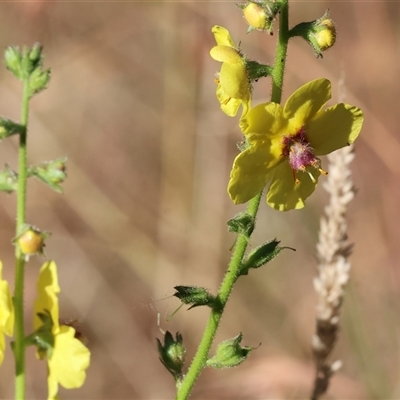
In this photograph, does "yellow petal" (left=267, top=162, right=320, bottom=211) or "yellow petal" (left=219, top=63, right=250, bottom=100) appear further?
"yellow petal" (left=267, top=162, right=320, bottom=211)

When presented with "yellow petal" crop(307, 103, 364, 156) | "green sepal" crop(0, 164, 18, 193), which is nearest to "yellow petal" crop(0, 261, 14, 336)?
"green sepal" crop(0, 164, 18, 193)

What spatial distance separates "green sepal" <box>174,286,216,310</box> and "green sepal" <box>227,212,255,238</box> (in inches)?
7.7

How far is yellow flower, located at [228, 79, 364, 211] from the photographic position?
172 centimetres

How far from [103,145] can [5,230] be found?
1.23 meters

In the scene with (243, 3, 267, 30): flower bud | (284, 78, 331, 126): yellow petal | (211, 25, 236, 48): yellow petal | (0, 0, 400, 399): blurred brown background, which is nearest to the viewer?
(243, 3, 267, 30): flower bud

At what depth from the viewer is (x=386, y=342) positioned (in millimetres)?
5297

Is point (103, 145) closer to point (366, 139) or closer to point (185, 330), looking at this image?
point (185, 330)

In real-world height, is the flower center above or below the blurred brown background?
below

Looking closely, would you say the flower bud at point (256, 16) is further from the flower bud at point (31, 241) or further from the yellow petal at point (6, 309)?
the yellow petal at point (6, 309)

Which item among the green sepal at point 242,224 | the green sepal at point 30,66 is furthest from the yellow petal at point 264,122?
the green sepal at point 30,66

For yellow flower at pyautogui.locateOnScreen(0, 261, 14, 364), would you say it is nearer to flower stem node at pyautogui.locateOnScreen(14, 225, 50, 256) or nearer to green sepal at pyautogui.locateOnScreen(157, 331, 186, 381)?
flower stem node at pyautogui.locateOnScreen(14, 225, 50, 256)

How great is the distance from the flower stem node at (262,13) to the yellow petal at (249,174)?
0.32 meters

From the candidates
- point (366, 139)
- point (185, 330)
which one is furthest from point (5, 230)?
point (366, 139)

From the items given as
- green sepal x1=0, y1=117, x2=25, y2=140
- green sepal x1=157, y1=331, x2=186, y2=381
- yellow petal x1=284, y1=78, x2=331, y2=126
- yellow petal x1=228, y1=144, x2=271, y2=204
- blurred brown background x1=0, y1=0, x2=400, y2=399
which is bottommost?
green sepal x1=157, y1=331, x2=186, y2=381
